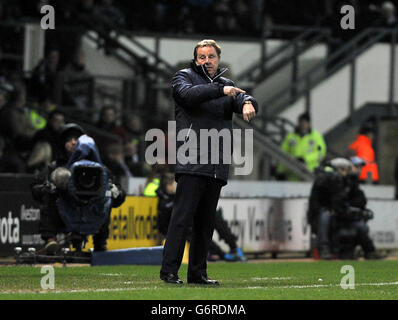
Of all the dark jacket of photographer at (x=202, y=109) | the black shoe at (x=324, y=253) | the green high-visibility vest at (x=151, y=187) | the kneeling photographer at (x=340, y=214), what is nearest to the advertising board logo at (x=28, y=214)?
the green high-visibility vest at (x=151, y=187)

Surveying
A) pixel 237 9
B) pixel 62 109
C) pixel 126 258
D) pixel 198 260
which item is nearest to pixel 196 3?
pixel 237 9

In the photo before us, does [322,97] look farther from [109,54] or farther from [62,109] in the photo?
[62,109]

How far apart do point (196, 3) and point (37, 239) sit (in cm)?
1218

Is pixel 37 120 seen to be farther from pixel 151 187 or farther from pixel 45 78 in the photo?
pixel 151 187

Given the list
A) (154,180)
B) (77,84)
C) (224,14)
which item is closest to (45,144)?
(154,180)

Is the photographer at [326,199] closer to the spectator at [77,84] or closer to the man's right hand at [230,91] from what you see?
the spectator at [77,84]

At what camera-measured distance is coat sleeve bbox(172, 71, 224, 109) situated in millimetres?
10703

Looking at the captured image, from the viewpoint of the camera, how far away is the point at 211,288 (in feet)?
34.9

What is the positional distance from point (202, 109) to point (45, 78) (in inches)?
482

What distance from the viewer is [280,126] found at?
2588 cm

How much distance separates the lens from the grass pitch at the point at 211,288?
32.4 ft

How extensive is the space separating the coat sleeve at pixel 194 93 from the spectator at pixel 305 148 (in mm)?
13154

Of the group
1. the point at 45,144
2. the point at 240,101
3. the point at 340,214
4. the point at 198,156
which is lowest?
the point at 340,214

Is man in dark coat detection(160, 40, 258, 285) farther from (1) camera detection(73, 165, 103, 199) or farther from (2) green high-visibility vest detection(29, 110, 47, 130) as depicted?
(2) green high-visibility vest detection(29, 110, 47, 130)
